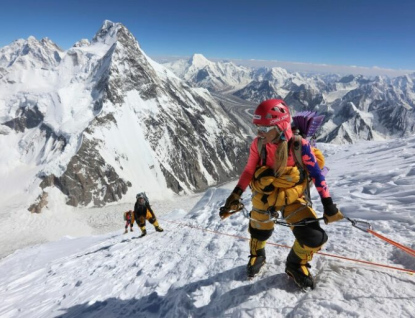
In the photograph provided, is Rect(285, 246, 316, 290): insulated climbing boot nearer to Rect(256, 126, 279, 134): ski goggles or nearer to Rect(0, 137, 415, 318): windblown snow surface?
Rect(0, 137, 415, 318): windblown snow surface

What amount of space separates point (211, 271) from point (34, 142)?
153887 millimetres

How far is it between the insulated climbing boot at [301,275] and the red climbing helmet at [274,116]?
8.04 feet

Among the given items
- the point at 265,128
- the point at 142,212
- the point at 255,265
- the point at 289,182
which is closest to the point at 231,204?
the point at 289,182

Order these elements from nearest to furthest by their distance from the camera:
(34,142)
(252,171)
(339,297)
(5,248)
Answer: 1. (339,297)
2. (252,171)
3. (5,248)
4. (34,142)

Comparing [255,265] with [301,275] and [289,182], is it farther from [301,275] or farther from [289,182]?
[289,182]

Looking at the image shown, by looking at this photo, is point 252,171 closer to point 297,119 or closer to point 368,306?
point 297,119

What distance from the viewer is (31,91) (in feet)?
547

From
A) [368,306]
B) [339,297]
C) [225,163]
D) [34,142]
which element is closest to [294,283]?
[339,297]

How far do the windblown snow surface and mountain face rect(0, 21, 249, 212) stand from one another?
345ft

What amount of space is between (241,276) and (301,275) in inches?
56.4

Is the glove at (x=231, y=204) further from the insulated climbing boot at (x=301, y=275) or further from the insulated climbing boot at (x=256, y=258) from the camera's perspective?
the insulated climbing boot at (x=301, y=275)

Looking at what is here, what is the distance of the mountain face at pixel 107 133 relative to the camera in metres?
112

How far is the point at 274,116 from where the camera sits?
4742 mm

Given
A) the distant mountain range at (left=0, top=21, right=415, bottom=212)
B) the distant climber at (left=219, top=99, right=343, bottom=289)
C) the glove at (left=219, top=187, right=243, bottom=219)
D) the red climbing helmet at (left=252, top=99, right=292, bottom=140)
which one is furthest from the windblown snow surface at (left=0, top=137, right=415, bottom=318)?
the distant mountain range at (left=0, top=21, right=415, bottom=212)
